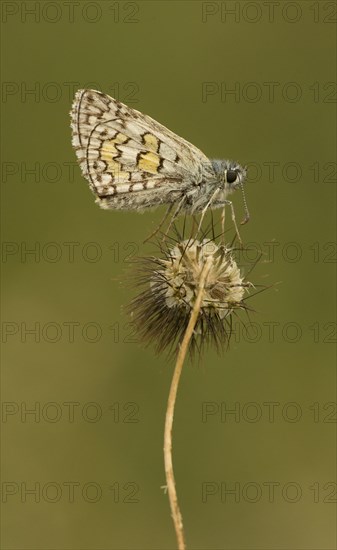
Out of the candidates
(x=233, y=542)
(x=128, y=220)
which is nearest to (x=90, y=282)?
(x=128, y=220)

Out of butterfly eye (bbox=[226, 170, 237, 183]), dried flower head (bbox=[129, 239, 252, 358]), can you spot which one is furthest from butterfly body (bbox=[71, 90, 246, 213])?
dried flower head (bbox=[129, 239, 252, 358])

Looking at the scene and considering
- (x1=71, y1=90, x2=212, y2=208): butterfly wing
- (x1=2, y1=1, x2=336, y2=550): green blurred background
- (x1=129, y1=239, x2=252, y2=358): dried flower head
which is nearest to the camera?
(x1=129, y1=239, x2=252, y2=358): dried flower head

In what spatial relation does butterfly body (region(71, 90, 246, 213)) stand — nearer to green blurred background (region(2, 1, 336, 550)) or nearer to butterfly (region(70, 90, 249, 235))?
butterfly (region(70, 90, 249, 235))

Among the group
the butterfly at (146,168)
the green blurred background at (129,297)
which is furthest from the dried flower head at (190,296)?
the green blurred background at (129,297)

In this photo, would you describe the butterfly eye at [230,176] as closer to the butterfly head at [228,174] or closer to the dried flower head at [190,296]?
the butterfly head at [228,174]

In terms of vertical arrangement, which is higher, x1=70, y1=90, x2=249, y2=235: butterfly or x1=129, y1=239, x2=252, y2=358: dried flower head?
x1=70, y1=90, x2=249, y2=235: butterfly

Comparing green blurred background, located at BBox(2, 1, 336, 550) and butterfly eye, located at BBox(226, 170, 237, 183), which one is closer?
butterfly eye, located at BBox(226, 170, 237, 183)

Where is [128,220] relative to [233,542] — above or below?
above

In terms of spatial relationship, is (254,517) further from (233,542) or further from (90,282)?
(90,282)
